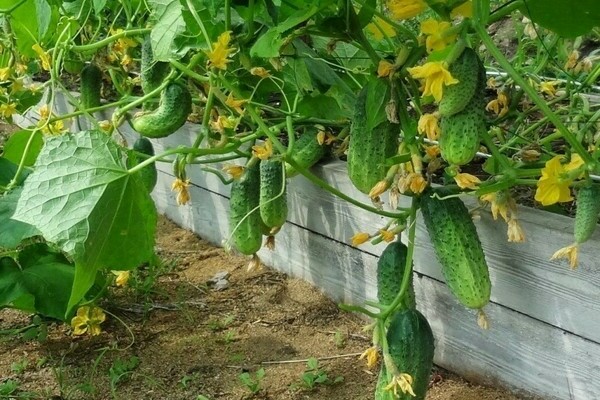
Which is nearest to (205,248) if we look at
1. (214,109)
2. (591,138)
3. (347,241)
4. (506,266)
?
(347,241)

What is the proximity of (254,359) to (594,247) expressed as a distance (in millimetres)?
918

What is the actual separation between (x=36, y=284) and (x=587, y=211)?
4.29ft

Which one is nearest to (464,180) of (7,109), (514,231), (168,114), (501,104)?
(514,231)

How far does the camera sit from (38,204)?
148cm

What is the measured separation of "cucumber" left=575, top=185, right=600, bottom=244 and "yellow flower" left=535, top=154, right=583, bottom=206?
0.55 ft

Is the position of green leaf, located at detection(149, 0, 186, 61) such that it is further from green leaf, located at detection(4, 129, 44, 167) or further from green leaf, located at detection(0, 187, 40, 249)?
green leaf, located at detection(4, 129, 44, 167)

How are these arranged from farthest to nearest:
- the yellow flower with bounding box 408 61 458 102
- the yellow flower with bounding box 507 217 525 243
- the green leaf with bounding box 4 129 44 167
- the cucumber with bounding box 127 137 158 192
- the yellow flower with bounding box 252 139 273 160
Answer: the green leaf with bounding box 4 129 44 167
the cucumber with bounding box 127 137 158 192
the yellow flower with bounding box 252 139 273 160
the yellow flower with bounding box 507 217 525 243
the yellow flower with bounding box 408 61 458 102

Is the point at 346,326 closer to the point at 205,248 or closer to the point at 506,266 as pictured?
the point at 506,266

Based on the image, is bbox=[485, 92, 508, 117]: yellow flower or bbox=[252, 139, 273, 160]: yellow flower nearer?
bbox=[252, 139, 273, 160]: yellow flower

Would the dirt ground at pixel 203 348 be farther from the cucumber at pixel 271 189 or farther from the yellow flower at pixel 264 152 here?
the yellow flower at pixel 264 152

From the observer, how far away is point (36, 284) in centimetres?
204

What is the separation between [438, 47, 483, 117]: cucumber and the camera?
1188 mm

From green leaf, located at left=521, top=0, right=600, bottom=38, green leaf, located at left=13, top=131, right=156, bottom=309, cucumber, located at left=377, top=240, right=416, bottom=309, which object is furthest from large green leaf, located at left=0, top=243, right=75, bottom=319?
green leaf, located at left=521, top=0, right=600, bottom=38

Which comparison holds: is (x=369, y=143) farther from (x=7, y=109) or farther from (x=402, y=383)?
(x=7, y=109)
